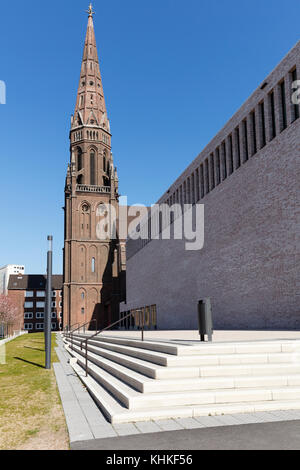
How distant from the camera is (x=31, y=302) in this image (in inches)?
3644

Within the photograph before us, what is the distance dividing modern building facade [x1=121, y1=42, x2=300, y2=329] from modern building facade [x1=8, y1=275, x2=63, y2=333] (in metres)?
66.9

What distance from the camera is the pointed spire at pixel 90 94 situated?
7069 cm

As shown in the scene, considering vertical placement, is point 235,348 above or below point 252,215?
below

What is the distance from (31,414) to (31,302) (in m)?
89.5

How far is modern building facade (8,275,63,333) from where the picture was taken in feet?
296

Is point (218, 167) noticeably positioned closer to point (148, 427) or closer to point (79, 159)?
point (148, 427)

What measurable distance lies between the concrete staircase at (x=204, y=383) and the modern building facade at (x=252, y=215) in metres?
9.03

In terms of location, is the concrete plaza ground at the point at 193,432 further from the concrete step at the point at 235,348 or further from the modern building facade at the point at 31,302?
the modern building facade at the point at 31,302

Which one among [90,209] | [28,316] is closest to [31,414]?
[90,209]

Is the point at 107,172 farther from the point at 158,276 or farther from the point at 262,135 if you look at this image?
the point at 262,135

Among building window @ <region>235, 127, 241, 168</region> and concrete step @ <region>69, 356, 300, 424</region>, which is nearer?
concrete step @ <region>69, 356, 300, 424</region>

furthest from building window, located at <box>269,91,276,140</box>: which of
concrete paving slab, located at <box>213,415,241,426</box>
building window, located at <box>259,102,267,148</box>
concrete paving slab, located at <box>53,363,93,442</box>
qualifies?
concrete paving slab, located at <box>213,415,241,426</box>

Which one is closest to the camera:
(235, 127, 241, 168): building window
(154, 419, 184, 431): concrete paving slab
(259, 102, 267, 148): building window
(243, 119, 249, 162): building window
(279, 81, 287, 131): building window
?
(154, 419, 184, 431): concrete paving slab

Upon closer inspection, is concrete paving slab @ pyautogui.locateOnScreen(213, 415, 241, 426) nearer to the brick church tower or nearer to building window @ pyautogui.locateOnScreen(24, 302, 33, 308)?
the brick church tower
